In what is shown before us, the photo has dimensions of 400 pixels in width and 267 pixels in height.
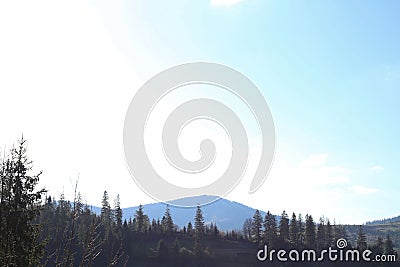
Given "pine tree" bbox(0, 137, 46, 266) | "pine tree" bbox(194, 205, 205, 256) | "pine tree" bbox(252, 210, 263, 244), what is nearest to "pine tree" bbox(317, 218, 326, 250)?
"pine tree" bbox(252, 210, 263, 244)

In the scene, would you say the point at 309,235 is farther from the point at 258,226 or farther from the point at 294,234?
the point at 258,226

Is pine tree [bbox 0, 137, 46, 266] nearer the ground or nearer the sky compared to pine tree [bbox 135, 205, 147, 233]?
nearer the sky

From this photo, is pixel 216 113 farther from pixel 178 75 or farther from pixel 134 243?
pixel 134 243

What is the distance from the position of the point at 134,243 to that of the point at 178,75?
68.5m

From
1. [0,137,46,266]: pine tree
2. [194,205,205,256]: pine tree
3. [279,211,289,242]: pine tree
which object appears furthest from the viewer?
[279,211,289,242]: pine tree

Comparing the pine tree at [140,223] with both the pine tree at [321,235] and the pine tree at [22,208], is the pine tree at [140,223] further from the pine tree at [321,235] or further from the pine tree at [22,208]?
the pine tree at [22,208]

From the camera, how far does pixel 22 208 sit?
11906 millimetres

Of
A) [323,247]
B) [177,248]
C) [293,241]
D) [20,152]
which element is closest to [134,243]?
[177,248]

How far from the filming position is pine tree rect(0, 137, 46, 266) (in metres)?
9.88

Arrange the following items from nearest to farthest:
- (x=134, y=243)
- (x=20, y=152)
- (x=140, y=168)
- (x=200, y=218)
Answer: (x=140, y=168)
(x=20, y=152)
(x=134, y=243)
(x=200, y=218)

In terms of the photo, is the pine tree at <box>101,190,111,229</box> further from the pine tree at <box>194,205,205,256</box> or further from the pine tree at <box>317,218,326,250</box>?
the pine tree at <box>317,218,326,250</box>

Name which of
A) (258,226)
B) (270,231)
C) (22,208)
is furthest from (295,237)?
(22,208)

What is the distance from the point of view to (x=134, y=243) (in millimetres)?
76562

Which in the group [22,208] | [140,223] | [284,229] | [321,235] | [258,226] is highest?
[22,208]
